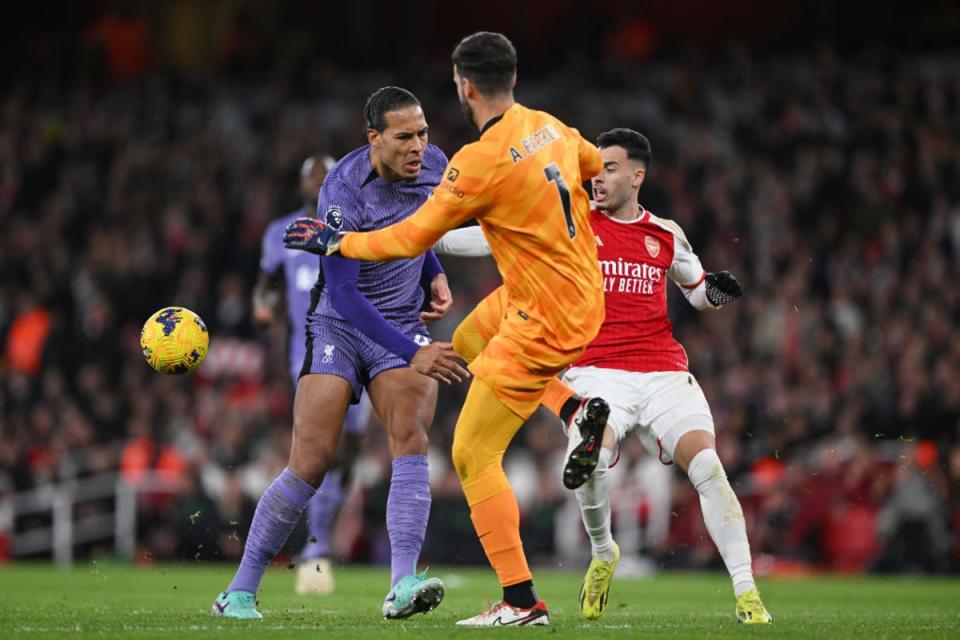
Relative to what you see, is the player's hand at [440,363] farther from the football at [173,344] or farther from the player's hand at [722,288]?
the player's hand at [722,288]

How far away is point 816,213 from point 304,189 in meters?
9.42

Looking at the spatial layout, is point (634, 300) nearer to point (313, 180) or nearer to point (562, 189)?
point (562, 189)

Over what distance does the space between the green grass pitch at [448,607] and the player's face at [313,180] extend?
2.65 metres

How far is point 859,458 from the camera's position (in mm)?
14906

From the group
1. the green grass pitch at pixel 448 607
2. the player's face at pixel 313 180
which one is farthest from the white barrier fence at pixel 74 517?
the player's face at pixel 313 180

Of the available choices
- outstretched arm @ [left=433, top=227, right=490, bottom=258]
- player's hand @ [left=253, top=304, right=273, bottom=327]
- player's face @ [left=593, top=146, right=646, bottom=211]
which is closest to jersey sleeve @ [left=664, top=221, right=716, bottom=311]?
player's face @ [left=593, top=146, right=646, bottom=211]

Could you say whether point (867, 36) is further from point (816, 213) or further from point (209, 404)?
point (209, 404)

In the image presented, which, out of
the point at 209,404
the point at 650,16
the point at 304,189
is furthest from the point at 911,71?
the point at 304,189

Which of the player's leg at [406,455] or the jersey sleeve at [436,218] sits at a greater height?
the jersey sleeve at [436,218]

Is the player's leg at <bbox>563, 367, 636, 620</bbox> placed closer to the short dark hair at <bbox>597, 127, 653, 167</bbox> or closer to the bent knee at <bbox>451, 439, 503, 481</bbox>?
the bent knee at <bbox>451, 439, 503, 481</bbox>

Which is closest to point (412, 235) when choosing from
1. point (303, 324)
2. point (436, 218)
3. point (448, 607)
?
point (436, 218)

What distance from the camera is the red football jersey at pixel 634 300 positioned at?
7934 millimetres

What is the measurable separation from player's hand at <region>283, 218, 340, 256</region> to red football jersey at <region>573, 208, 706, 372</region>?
189cm

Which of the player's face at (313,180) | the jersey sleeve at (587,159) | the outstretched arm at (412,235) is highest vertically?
the player's face at (313,180)
